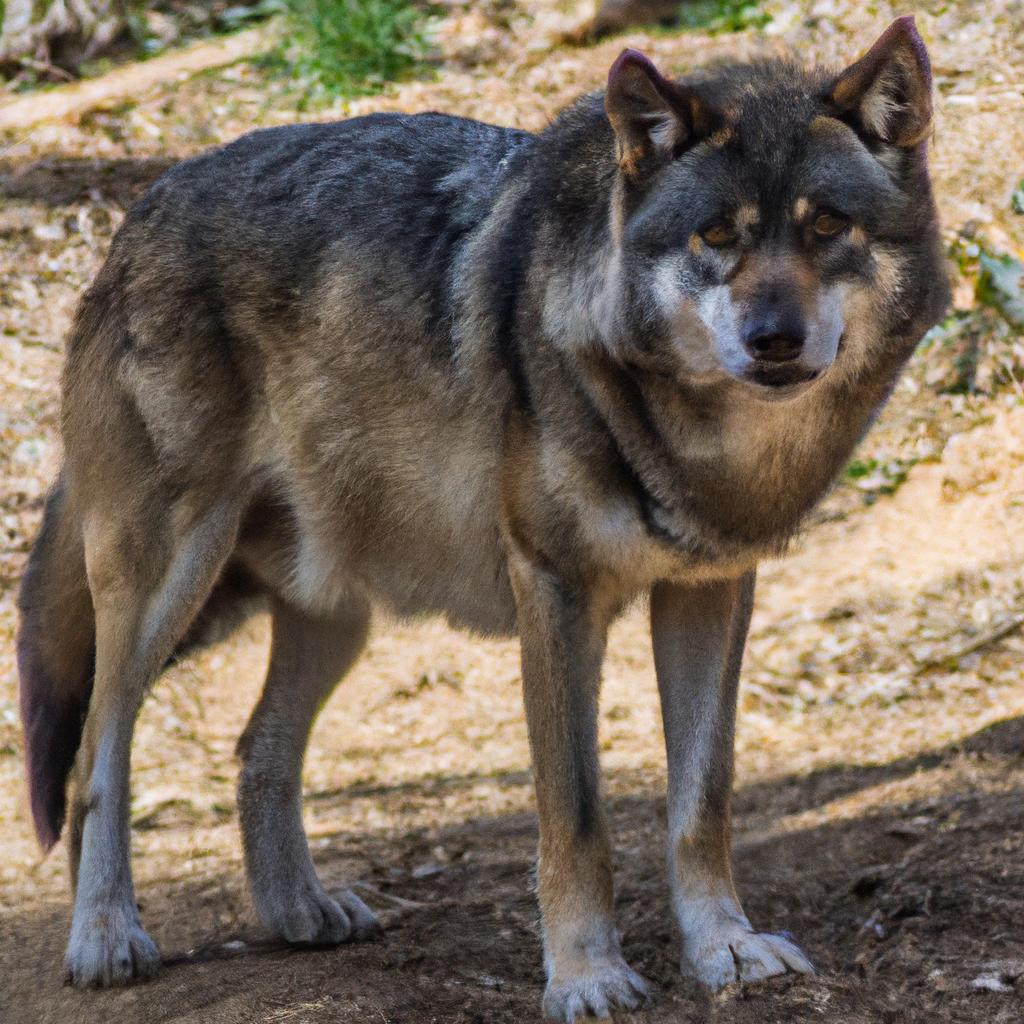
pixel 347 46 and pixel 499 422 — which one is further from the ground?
pixel 499 422

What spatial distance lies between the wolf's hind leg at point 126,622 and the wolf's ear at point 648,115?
70.7 inches

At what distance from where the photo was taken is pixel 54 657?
480 cm

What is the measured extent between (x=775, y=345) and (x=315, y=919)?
2.44 meters

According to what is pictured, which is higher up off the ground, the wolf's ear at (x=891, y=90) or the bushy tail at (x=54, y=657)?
the wolf's ear at (x=891, y=90)

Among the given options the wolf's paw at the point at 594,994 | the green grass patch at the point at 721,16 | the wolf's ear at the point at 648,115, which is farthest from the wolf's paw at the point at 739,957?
the green grass patch at the point at 721,16

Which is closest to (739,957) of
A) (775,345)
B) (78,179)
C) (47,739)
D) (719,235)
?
(775,345)

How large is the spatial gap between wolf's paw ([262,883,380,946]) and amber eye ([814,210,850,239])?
257 cm

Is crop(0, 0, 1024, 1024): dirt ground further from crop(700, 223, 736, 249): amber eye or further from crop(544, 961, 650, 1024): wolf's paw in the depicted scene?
crop(700, 223, 736, 249): amber eye

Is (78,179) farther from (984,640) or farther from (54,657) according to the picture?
(984,640)

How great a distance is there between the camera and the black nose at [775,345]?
119 inches

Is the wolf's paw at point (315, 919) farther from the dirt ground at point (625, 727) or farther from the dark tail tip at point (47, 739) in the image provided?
the dark tail tip at point (47, 739)

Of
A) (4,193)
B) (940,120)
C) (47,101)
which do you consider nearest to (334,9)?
(47,101)

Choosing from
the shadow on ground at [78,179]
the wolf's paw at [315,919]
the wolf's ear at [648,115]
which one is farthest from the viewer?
the shadow on ground at [78,179]

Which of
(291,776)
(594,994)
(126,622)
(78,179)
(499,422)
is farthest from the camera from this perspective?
(78,179)
